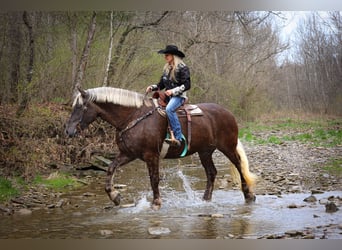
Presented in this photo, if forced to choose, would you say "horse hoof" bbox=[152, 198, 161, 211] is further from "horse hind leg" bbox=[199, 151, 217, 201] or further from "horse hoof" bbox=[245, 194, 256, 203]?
Answer: "horse hoof" bbox=[245, 194, 256, 203]

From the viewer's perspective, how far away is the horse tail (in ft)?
14.6

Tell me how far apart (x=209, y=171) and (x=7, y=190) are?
1.97 m

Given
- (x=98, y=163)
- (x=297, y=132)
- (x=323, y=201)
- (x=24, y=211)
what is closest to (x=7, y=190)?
(x=24, y=211)

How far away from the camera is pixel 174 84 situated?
4383 mm

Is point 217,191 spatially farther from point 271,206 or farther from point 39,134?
point 39,134

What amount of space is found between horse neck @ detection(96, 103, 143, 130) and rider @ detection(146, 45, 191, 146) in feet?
0.95

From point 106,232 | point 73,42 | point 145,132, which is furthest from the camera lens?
point 73,42

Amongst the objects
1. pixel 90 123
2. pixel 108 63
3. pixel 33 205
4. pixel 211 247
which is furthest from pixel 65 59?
pixel 211 247

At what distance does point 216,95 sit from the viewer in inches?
181

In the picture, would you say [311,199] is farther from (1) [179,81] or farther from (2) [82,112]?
(2) [82,112]

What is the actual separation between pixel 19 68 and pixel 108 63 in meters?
0.88

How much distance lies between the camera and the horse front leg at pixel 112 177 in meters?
4.19

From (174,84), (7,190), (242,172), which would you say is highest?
(174,84)

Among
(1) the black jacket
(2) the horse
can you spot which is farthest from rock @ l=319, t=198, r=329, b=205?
(1) the black jacket
